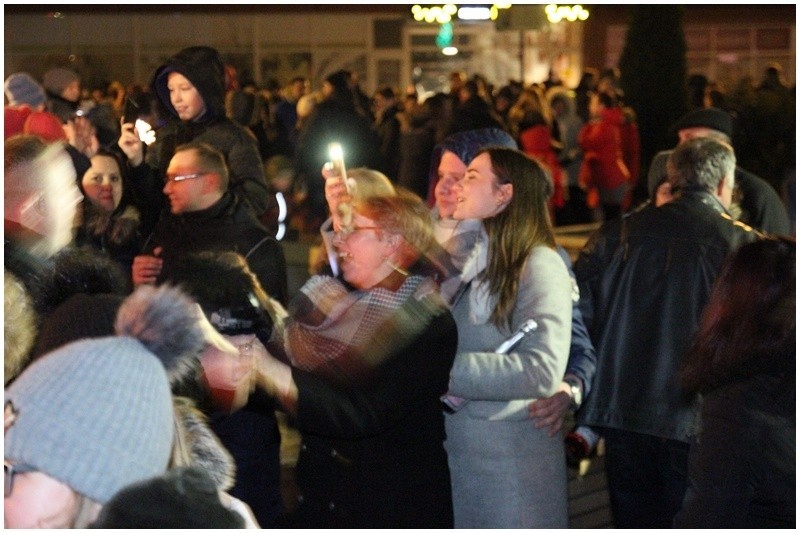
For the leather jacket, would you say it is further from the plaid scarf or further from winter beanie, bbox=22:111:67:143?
winter beanie, bbox=22:111:67:143

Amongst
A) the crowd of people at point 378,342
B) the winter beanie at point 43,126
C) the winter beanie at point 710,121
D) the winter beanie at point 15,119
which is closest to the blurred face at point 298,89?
the winter beanie at point 15,119

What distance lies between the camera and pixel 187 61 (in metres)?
5.64

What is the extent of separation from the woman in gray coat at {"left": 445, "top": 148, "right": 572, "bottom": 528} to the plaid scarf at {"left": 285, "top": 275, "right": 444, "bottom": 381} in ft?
1.73

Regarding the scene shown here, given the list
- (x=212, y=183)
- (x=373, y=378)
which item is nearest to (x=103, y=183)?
(x=212, y=183)

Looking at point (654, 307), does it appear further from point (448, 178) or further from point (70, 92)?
point (70, 92)

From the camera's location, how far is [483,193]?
4.57 m

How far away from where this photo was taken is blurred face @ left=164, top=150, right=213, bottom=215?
5.14 metres

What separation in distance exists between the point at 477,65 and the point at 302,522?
28.8 metres

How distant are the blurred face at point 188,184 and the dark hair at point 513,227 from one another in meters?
1.20

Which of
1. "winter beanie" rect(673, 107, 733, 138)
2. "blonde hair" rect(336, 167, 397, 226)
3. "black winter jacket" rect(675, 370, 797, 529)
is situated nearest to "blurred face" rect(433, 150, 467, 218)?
"blonde hair" rect(336, 167, 397, 226)

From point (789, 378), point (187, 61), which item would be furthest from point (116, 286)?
point (187, 61)

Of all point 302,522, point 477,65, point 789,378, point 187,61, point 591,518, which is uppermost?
point 477,65

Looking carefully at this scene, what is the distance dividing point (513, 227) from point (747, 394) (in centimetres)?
132

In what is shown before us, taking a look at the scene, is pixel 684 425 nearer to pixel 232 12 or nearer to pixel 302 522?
pixel 302 522
